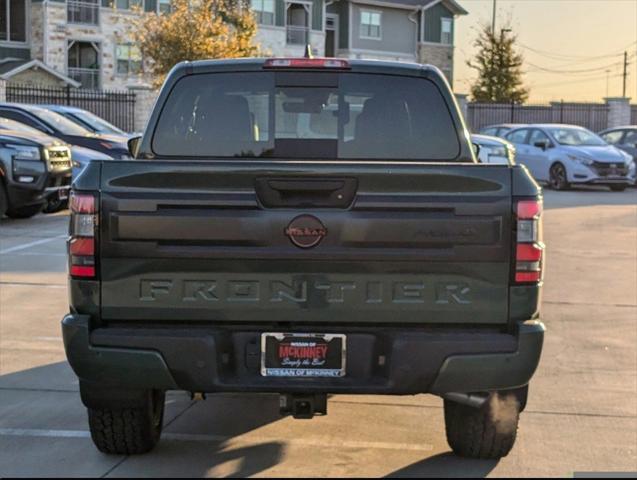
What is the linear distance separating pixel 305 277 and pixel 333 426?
5.58ft

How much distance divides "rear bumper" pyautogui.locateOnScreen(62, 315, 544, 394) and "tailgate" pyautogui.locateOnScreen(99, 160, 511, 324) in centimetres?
9

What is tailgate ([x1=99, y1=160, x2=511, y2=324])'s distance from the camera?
162 inches

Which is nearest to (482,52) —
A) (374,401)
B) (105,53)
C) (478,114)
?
(478,114)

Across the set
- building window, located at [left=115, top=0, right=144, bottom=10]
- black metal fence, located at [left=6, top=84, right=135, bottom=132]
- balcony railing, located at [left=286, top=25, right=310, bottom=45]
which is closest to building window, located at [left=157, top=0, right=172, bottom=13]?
building window, located at [left=115, top=0, right=144, bottom=10]

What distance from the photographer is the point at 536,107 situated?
40.8 metres

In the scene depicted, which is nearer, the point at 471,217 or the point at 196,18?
the point at 471,217

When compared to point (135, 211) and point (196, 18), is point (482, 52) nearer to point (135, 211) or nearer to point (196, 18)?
point (196, 18)

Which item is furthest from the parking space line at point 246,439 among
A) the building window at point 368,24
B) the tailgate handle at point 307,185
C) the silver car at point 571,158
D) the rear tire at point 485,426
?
the building window at point 368,24

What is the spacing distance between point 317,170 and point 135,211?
0.77m

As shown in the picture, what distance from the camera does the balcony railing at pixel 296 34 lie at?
168 feet

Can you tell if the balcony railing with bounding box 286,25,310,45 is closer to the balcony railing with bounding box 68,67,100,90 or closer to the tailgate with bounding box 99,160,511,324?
the balcony railing with bounding box 68,67,100,90

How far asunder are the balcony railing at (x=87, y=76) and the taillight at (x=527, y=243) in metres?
41.0

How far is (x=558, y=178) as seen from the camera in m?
24.2

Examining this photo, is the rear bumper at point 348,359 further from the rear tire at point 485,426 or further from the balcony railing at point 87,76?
the balcony railing at point 87,76
